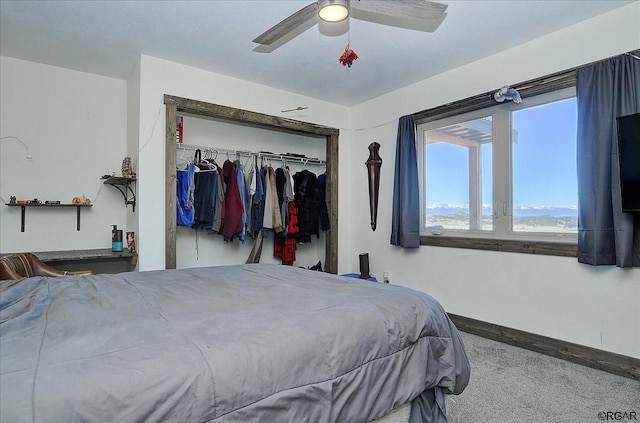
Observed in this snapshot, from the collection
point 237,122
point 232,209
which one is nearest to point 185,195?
point 232,209

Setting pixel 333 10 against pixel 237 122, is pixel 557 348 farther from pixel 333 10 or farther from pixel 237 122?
pixel 237 122

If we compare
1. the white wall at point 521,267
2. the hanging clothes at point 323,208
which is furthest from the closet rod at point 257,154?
the white wall at point 521,267

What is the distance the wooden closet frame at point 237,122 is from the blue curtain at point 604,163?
2.59 meters

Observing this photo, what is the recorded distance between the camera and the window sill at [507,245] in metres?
2.68

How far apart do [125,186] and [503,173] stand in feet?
12.1

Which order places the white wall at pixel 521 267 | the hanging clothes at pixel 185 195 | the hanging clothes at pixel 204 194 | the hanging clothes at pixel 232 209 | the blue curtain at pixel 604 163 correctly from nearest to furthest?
the blue curtain at pixel 604 163 < the white wall at pixel 521 267 < the hanging clothes at pixel 185 195 < the hanging clothes at pixel 204 194 < the hanging clothes at pixel 232 209

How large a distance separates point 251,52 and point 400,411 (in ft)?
9.75

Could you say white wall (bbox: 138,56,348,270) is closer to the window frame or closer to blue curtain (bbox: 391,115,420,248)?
blue curtain (bbox: 391,115,420,248)

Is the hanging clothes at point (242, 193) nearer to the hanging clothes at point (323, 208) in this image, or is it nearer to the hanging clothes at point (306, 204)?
the hanging clothes at point (306, 204)

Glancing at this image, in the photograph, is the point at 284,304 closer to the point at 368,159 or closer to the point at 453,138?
the point at 453,138

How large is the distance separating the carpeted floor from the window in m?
0.99

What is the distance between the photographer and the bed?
76 cm

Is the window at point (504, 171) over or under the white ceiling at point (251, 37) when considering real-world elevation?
under

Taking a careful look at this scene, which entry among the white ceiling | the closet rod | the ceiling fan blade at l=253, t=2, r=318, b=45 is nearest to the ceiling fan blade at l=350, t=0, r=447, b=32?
the ceiling fan blade at l=253, t=2, r=318, b=45
